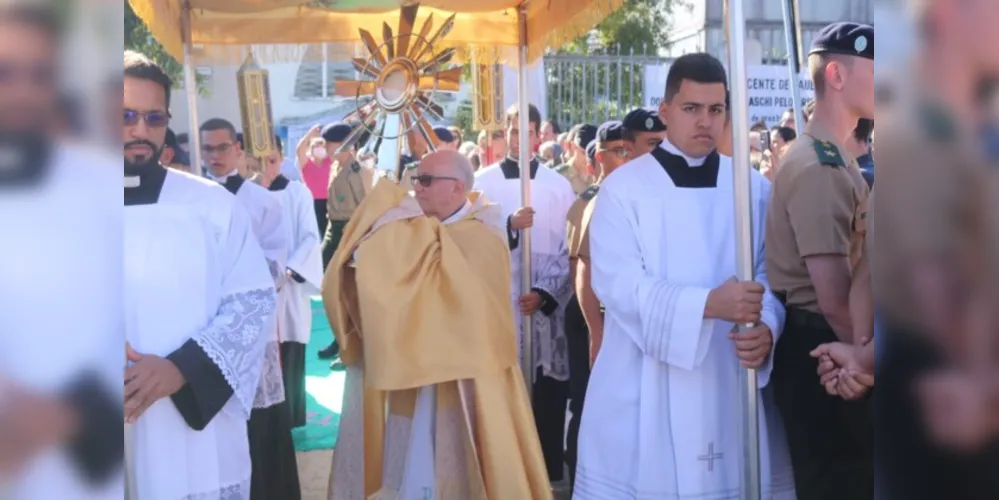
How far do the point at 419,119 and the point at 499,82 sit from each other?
48.0 inches

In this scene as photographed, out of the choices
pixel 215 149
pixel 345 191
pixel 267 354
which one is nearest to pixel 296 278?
pixel 215 149

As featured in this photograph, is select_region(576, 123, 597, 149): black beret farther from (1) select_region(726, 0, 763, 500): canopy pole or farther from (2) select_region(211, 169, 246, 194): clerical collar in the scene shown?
(1) select_region(726, 0, 763, 500): canopy pole

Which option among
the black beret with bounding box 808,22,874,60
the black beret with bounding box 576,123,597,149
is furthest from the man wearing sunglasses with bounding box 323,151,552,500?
the black beret with bounding box 576,123,597,149

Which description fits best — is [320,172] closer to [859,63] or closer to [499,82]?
[499,82]

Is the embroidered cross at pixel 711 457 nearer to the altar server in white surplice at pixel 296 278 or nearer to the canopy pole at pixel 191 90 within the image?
the canopy pole at pixel 191 90

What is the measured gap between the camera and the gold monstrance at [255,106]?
4422mm

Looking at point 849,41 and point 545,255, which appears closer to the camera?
point 849,41

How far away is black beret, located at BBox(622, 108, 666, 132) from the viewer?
438cm

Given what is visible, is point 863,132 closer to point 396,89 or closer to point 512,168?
point 396,89

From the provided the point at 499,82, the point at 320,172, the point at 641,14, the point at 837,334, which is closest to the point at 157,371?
the point at 837,334

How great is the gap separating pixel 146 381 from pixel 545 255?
3.03 m

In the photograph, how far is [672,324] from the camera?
9.08ft

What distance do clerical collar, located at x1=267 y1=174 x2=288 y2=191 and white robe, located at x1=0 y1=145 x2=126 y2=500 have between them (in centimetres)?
478

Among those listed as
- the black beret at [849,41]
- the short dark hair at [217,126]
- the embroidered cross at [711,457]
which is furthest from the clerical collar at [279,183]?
the black beret at [849,41]
